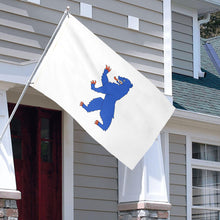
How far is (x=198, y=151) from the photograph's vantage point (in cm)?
1210

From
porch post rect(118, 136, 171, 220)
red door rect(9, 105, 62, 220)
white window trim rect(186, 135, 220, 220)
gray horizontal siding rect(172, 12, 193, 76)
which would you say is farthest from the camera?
gray horizontal siding rect(172, 12, 193, 76)

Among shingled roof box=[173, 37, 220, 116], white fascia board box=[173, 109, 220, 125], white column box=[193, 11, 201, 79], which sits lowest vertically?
white fascia board box=[173, 109, 220, 125]

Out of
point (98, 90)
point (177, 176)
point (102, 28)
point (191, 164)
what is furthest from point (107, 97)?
point (191, 164)

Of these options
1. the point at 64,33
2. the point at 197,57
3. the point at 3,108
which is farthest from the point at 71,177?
the point at 197,57

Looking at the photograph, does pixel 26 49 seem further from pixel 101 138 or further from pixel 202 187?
pixel 202 187

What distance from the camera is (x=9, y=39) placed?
9.11m

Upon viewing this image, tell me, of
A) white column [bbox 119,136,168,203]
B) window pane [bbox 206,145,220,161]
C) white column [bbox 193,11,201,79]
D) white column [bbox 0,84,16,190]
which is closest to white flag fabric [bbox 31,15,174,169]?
white column [bbox 0,84,16,190]

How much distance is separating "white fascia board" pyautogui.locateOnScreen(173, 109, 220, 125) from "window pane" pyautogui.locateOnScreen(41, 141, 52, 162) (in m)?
2.25

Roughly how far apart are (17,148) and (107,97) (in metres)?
2.05

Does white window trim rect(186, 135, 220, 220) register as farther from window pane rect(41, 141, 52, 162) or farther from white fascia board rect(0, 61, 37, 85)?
white fascia board rect(0, 61, 37, 85)

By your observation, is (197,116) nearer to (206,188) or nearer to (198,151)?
(198,151)

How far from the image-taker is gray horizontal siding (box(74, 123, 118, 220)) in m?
10.0

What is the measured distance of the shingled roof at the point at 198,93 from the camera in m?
12.3

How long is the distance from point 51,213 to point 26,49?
2.26 metres
